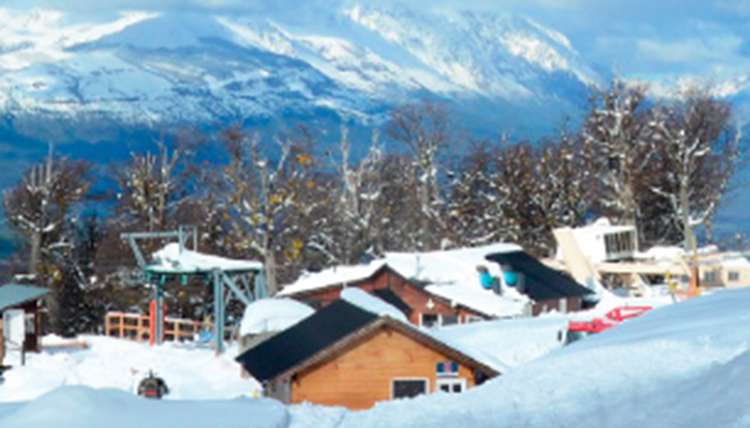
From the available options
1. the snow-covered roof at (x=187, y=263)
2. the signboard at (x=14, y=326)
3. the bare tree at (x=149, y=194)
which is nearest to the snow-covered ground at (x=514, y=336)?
the snow-covered roof at (x=187, y=263)

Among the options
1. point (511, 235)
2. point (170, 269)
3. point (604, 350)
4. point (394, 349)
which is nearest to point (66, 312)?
point (170, 269)

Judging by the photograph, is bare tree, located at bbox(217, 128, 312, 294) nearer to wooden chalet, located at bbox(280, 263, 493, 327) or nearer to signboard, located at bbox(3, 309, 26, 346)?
wooden chalet, located at bbox(280, 263, 493, 327)

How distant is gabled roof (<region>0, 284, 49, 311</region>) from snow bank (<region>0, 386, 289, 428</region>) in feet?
86.8

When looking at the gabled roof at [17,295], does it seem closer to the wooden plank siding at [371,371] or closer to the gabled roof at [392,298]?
the gabled roof at [392,298]

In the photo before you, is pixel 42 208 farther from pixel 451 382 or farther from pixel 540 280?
pixel 451 382

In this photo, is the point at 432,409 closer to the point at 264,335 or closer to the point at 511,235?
the point at 264,335

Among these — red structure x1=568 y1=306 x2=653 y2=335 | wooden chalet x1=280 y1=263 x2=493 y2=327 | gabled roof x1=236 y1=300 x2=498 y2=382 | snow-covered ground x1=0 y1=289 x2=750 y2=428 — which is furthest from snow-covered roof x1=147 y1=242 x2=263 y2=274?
Answer: snow-covered ground x1=0 y1=289 x2=750 y2=428

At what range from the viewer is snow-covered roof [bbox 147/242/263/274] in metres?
40.8

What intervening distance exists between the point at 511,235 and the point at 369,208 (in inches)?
319

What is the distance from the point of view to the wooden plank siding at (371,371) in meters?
23.6

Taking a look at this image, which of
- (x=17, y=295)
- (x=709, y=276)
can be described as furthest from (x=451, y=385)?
(x=709, y=276)

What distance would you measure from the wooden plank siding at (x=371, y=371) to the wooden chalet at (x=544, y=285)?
2057cm

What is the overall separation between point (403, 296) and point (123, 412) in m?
31.8

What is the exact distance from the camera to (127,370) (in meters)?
36.0
